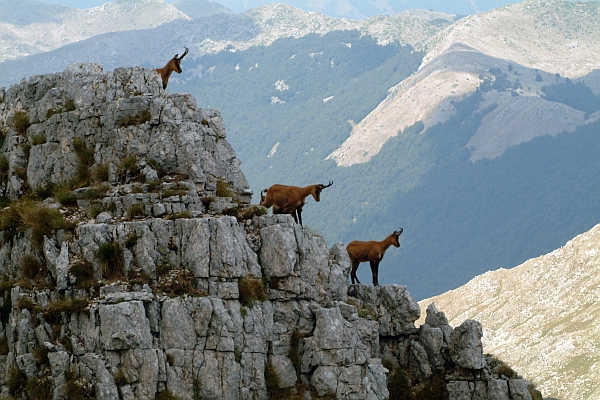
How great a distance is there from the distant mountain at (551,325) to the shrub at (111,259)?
120 meters

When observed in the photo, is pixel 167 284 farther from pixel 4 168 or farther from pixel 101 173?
pixel 4 168

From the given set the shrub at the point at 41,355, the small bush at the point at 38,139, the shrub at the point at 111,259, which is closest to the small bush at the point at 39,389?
the shrub at the point at 41,355

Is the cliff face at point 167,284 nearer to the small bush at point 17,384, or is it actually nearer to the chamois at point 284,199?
the small bush at point 17,384

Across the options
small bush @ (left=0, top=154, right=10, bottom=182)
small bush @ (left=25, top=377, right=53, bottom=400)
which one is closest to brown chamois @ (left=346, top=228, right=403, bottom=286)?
small bush @ (left=0, top=154, right=10, bottom=182)

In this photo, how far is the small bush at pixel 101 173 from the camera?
54.5 meters

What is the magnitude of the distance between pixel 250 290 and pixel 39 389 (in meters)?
10.1

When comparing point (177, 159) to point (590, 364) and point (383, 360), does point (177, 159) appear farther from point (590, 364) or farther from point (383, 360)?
point (590, 364)

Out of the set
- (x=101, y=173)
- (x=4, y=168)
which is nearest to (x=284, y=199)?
(x=101, y=173)

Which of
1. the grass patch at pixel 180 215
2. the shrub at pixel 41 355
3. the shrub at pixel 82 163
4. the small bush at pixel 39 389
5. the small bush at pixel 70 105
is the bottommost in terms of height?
the small bush at pixel 39 389

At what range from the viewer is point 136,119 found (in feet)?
183

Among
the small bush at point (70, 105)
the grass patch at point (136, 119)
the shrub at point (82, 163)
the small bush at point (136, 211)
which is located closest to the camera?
the small bush at point (136, 211)

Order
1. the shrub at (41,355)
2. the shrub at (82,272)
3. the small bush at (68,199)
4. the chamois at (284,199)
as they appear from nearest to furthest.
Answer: the shrub at (41,355), the shrub at (82,272), the small bush at (68,199), the chamois at (284,199)

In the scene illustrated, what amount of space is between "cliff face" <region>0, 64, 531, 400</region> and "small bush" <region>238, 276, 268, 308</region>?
9cm

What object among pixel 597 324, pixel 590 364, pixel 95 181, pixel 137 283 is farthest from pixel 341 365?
pixel 597 324
